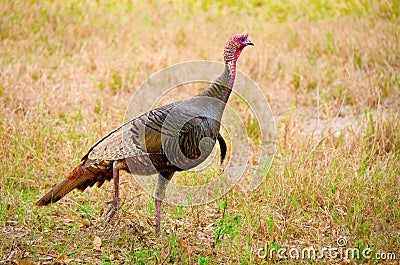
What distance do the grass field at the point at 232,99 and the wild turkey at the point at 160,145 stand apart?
0.33 metres

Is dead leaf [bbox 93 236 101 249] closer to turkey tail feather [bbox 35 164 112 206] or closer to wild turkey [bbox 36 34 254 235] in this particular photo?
wild turkey [bbox 36 34 254 235]

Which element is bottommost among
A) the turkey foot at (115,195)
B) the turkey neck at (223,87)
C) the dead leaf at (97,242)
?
the dead leaf at (97,242)

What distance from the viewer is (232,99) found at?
21.6ft

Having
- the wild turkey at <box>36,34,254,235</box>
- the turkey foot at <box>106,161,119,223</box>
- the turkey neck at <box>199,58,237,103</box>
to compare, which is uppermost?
the turkey neck at <box>199,58,237,103</box>

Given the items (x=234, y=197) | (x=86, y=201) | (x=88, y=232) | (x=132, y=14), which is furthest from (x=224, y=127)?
(x=132, y=14)

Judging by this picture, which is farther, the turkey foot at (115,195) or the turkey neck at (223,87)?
the turkey neck at (223,87)

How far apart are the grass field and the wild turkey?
33cm

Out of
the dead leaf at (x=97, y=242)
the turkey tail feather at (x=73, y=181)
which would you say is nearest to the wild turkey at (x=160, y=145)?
the turkey tail feather at (x=73, y=181)

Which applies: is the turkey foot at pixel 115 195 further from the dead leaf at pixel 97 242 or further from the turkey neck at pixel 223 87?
the turkey neck at pixel 223 87

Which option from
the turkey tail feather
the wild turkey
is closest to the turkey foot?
the wild turkey

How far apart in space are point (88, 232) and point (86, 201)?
0.56m

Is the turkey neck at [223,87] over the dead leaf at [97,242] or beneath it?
over

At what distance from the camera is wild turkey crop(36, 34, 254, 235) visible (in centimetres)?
369

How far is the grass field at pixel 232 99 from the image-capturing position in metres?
3.82
